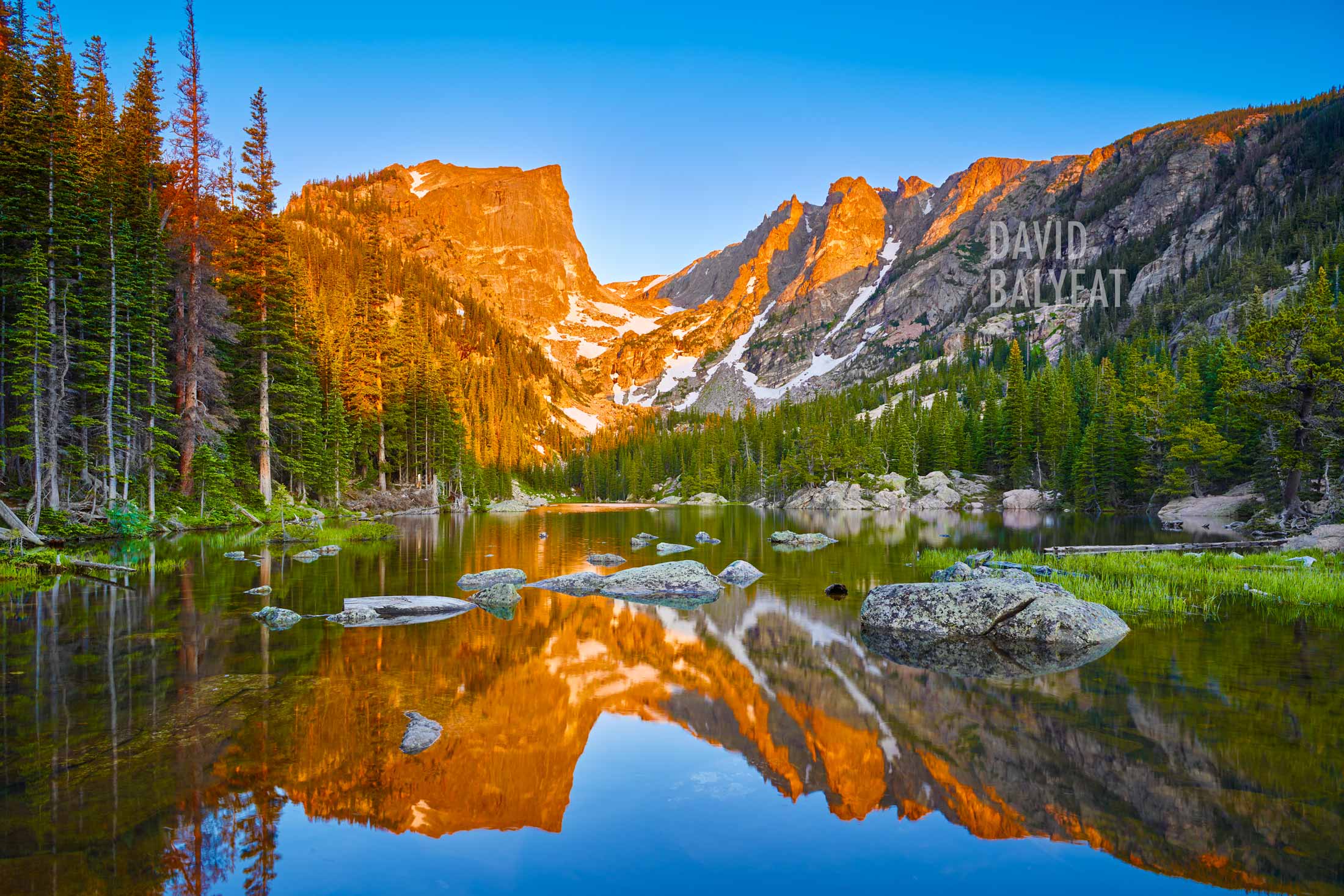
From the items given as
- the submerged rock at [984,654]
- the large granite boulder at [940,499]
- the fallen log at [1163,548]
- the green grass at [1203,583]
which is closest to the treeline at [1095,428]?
the large granite boulder at [940,499]

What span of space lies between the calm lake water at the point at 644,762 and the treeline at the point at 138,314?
677 inches

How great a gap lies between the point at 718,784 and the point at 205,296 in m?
37.5

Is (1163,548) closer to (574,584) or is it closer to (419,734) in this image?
(574,584)

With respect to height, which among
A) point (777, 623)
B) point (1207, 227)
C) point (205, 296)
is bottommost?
point (777, 623)

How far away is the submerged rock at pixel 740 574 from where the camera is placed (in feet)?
73.2

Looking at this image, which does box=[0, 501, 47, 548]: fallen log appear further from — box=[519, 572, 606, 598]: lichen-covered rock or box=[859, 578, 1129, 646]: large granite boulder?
box=[859, 578, 1129, 646]: large granite boulder

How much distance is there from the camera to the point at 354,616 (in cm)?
1525

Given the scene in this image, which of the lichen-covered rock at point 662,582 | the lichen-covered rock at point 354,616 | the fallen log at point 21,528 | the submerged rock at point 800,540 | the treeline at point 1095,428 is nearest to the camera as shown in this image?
the lichen-covered rock at point 354,616

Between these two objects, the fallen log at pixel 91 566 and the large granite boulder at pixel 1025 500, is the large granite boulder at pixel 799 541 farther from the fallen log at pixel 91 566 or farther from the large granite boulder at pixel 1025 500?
the large granite boulder at pixel 1025 500

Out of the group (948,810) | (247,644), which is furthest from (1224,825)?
(247,644)

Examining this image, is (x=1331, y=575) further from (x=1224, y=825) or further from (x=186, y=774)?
(x=186, y=774)

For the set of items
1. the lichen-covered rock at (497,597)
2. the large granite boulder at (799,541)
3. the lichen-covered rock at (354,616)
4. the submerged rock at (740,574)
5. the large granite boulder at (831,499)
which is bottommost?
the large granite boulder at (831,499)

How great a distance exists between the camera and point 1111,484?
195 feet

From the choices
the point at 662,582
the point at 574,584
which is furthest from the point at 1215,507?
the point at 574,584
